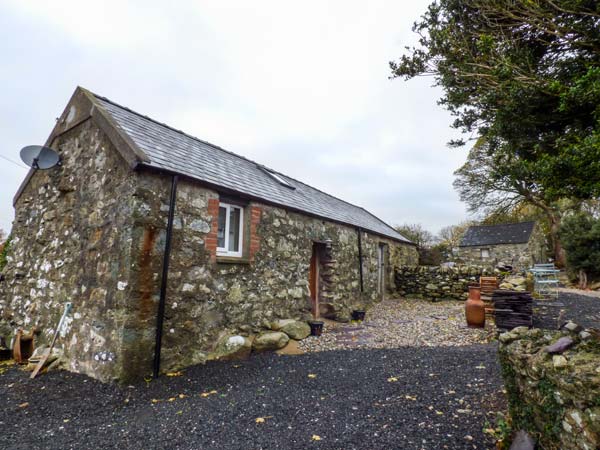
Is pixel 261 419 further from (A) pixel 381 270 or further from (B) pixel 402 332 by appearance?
(A) pixel 381 270

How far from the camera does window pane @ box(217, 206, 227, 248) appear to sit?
5.81 m

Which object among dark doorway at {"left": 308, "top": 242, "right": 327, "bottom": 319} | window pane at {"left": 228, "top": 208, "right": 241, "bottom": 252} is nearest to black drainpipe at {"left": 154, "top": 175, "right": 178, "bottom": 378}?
window pane at {"left": 228, "top": 208, "right": 241, "bottom": 252}

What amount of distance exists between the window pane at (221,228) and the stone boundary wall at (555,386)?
4623 mm

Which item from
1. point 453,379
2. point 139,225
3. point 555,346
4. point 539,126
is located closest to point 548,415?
point 555,346

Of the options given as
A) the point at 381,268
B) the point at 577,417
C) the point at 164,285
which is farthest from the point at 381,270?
the point at 577,417

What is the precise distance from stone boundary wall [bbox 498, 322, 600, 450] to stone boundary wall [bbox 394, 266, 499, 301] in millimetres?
9796

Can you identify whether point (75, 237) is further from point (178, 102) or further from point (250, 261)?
point (178, 102)

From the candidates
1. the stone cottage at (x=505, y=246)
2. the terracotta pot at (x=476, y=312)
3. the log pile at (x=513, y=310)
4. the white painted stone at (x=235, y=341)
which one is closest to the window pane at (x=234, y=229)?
the white painted stone at (x=235, y=341)

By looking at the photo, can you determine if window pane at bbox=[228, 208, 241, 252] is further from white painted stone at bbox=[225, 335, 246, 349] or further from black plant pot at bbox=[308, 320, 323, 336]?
black plant pot at bbox=[308, 320, 323, 336]

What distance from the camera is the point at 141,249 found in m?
4.35

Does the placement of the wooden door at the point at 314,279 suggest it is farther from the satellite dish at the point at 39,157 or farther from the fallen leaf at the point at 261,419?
the satellite dish at the point at 39,157

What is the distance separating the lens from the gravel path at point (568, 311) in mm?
6668

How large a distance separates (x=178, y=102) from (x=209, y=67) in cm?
661

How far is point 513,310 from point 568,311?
307 centimetres
